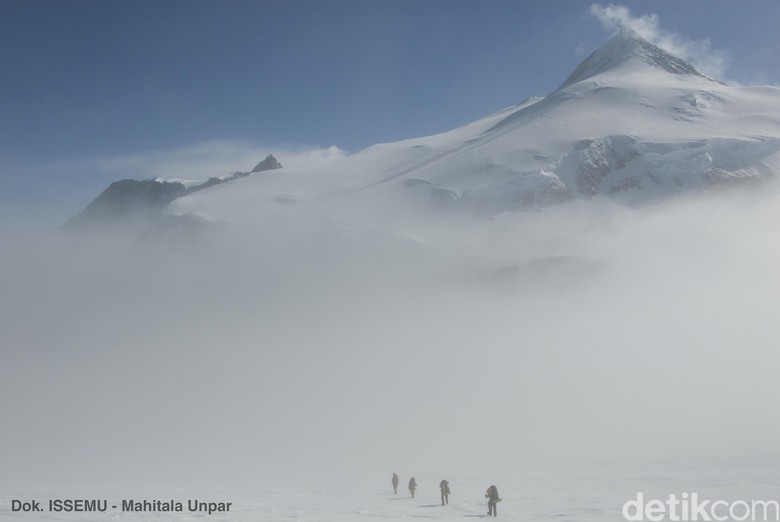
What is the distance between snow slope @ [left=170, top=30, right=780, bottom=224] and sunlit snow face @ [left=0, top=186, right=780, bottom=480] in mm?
6189

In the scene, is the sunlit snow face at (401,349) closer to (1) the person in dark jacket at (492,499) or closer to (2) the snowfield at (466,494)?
(2) the snowfield at (466,494)

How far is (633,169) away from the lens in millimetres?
173875

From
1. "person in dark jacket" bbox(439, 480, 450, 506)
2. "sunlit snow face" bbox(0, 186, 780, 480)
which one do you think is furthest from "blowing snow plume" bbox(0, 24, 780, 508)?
"person in dark jacket" bbox(439, 480, 450, 506)

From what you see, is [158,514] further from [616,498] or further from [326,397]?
[326,397]

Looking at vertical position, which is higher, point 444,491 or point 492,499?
point 492,499

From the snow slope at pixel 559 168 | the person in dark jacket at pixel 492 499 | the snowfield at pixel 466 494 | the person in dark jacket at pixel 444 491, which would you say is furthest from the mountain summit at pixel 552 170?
the person in dark jacket at pixel 492 499

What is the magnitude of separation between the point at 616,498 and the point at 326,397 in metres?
53.3

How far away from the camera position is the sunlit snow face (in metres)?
52.8

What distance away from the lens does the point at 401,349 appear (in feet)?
360

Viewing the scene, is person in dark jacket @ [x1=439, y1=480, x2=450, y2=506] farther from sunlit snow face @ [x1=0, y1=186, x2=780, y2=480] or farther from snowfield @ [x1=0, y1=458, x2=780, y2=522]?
sunlit snow face @ [x1=0, y1=186, x2=780, y2=480]

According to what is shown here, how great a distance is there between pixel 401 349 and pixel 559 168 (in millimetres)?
81012

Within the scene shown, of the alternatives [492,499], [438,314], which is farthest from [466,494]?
[438,314]

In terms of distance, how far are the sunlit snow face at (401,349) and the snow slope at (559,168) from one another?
6.19 meters

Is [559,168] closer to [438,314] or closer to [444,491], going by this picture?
[438,314]
